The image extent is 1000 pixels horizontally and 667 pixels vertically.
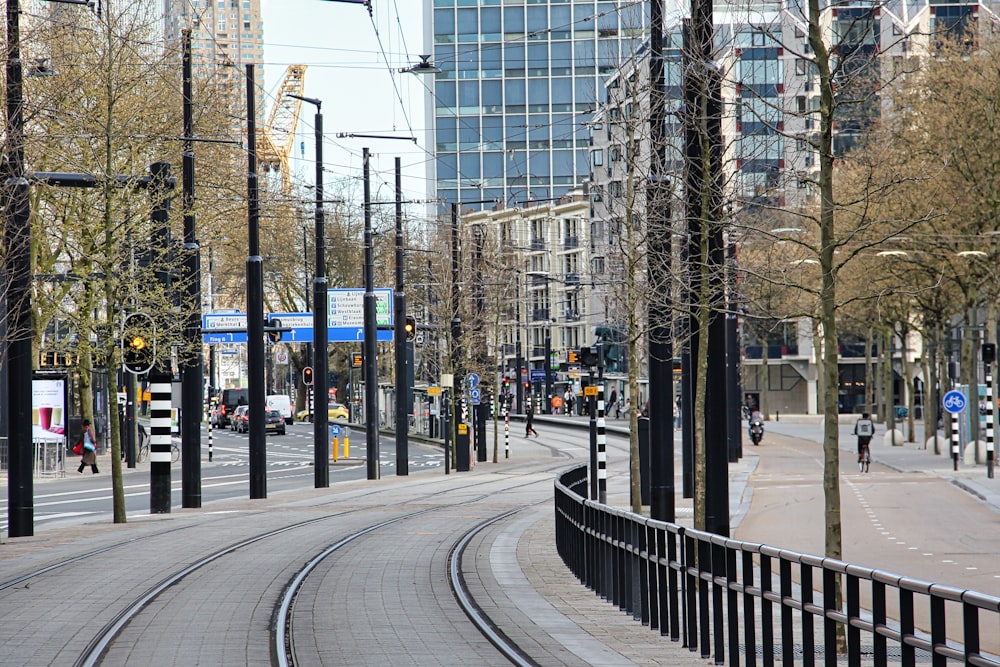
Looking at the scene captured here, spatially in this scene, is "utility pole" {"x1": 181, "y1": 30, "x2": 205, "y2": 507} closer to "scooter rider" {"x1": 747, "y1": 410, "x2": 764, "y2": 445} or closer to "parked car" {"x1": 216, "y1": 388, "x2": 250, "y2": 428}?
"scooter rider" {"x1": 747, "y1": 410, "x2": 764, "y2": 445}

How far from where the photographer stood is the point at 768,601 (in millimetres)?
9312

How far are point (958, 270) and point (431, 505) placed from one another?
20.2 meters

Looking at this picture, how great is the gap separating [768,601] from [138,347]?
1818cm

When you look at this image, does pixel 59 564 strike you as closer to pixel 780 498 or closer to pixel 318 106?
pixel 780 498

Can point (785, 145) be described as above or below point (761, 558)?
above

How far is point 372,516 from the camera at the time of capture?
27.9 metres

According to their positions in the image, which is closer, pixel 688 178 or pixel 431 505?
pixel 688 178

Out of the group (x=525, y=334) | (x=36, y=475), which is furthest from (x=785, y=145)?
(x=525, y=334)

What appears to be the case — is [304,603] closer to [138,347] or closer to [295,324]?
[138,347]

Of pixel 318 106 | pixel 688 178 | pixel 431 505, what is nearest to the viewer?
pixel 688 178

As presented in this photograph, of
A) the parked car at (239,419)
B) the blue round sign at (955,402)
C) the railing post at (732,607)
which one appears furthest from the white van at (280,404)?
the railing post at (732,607)

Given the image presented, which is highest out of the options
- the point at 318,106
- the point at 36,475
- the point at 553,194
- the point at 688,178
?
the point at 553,194

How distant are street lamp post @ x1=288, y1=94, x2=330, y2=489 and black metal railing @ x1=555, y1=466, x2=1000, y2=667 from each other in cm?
2242

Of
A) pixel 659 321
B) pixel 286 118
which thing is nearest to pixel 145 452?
pixel 659 321
